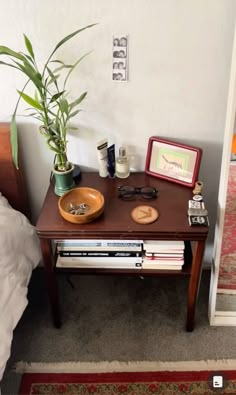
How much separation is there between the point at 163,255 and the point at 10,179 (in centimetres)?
71

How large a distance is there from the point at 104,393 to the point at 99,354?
0.53 feet

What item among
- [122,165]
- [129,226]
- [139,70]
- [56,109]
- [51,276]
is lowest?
[51,276]

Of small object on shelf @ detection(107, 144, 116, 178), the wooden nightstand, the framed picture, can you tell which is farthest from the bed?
the framed picture

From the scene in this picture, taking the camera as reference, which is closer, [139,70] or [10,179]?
[139,70]

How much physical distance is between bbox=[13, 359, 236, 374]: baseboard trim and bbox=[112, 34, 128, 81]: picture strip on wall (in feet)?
3.74

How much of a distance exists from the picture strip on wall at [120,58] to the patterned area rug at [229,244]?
532mm

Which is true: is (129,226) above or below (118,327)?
above

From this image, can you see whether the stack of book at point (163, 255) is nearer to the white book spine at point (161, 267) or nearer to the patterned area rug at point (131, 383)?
the white book spine at point (161, 267)

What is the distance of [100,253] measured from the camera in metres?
1.47

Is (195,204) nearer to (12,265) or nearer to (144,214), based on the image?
(144,214)

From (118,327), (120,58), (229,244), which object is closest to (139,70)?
(120,58)

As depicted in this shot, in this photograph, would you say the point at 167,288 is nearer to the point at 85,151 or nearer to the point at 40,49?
the point at 85,151

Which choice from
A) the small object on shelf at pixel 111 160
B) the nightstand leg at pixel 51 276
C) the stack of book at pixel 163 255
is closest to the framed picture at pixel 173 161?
the small object on shelf at pixel 111 160

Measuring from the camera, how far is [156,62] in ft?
4.63
